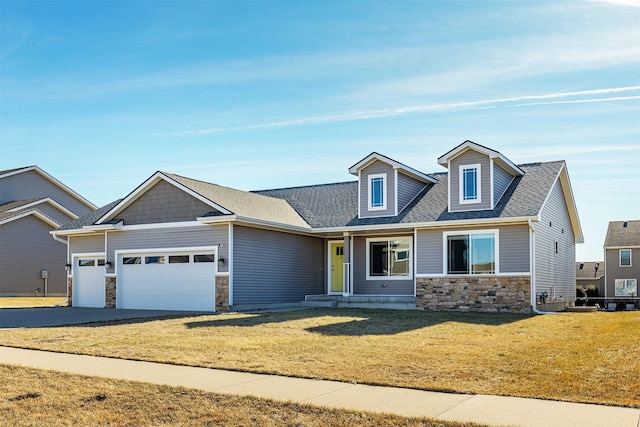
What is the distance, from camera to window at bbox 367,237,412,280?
23.2 m

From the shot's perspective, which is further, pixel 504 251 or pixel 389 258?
pixel 389 258

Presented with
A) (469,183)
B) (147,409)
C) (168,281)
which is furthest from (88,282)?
(147,409)

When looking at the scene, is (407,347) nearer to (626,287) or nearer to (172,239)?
(172,239)

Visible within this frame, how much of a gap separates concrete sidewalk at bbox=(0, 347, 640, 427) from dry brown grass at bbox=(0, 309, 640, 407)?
1.16ft

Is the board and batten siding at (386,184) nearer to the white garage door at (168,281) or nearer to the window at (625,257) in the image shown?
the white garage door at (168,281)

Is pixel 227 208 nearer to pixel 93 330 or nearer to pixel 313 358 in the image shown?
pixel 93 330

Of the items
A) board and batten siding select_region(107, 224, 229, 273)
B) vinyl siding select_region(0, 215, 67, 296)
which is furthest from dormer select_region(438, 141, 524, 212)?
vinyl siding select_region(0, 215, 67, 296)

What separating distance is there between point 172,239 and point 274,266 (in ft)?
11.9

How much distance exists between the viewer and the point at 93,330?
15.3m

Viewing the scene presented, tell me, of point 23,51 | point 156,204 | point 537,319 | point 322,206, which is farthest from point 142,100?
point 537,319

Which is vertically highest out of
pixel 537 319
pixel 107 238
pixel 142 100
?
pixel 142 100

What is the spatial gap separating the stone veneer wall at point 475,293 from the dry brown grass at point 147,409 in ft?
46.2

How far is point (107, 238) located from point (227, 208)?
5.86 metres

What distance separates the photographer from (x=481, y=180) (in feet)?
69.4
